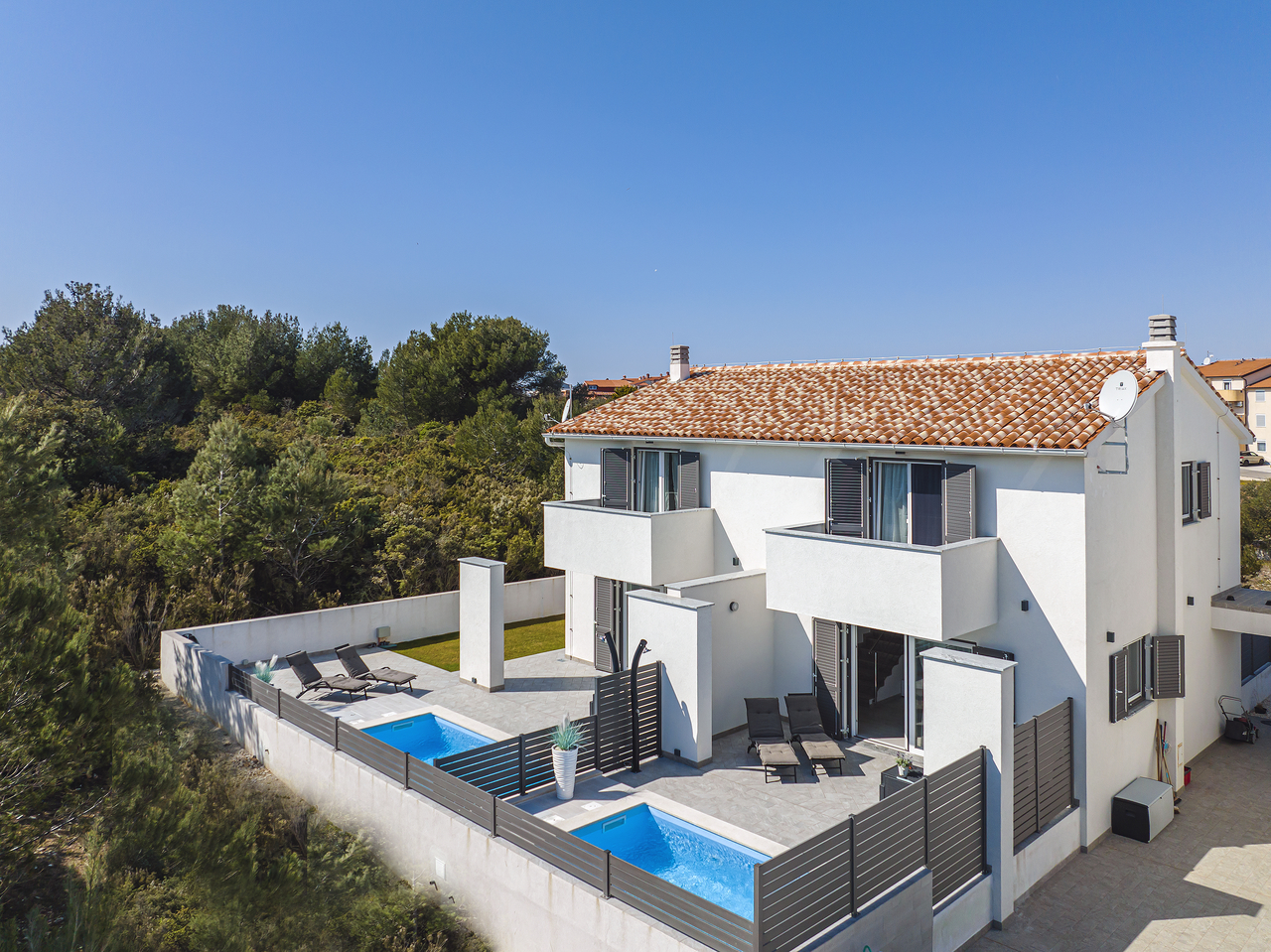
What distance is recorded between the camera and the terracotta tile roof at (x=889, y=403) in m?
14.3

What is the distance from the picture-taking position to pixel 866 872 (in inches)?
351

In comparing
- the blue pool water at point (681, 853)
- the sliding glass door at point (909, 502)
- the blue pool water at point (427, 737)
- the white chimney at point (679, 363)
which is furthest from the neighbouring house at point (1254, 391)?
the blue pool water at point (681, 853)

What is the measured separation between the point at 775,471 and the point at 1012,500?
5.36 metres

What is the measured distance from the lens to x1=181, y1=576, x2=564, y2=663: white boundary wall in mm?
21391

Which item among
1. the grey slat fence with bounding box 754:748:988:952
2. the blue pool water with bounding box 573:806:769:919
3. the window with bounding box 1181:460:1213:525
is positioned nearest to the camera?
the grey slat fence with bounding box 754:748:988:952

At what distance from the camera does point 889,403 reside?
56.3ft

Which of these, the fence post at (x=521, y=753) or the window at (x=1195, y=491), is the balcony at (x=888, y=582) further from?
the fence post at (x=521, y=753)

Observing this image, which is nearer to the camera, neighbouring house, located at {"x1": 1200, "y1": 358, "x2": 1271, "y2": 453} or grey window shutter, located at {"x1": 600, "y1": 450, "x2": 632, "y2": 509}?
grey window shutter, located at {"x1": 600, "y1": 450, "x2": 632, "y2": 509}

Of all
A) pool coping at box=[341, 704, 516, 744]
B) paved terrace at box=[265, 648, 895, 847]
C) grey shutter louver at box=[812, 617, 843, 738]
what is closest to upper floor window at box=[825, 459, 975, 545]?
grey shutter louver at box=[812, 617, 843, 738]

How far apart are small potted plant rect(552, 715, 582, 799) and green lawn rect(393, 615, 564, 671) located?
30.1 feet

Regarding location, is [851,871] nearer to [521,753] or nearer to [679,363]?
[521,753]

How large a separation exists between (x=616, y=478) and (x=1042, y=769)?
40.8ft

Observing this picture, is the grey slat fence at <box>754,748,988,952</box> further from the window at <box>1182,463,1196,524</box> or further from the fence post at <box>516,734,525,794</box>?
the window at <box>1182,463,1196,524</box>

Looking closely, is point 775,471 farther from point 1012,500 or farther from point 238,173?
point 238,173
